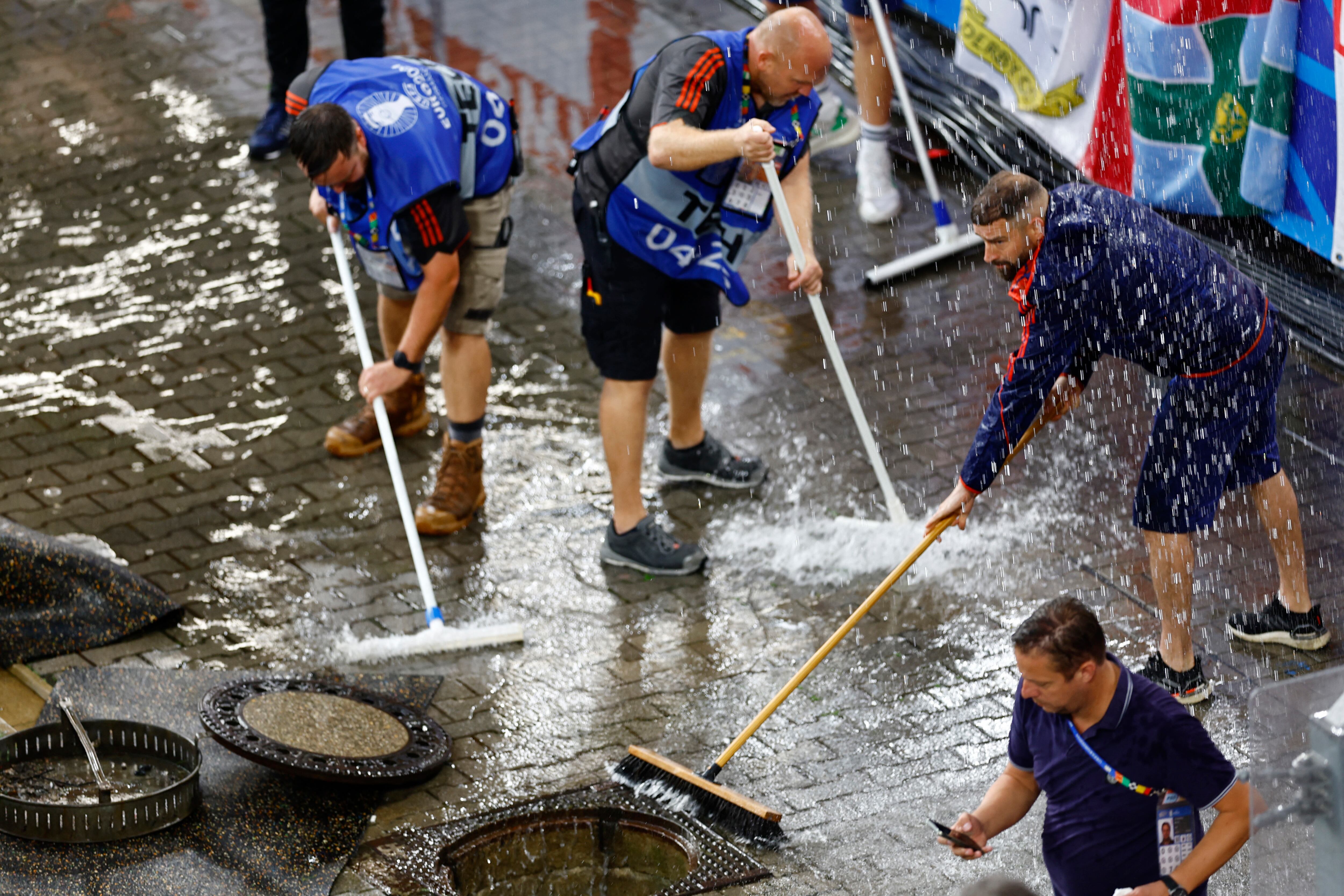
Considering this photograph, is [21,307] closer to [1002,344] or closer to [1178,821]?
[1002,344]

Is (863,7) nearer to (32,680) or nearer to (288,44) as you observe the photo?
(288,44)

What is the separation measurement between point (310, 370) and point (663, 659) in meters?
2.84

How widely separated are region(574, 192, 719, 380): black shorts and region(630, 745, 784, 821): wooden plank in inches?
65.6

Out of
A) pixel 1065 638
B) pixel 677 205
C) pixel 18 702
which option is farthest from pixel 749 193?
pixel 18 702

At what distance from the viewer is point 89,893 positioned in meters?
4.70

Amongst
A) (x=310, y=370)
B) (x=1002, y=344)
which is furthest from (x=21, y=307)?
(x=1002, y=344)

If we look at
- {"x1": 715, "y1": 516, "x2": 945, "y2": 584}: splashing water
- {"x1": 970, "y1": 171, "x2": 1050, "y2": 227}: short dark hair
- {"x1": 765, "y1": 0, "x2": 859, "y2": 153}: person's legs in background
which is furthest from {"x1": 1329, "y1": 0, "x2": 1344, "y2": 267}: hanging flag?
{"x1": 765, "y1": 0, "x2": 859, "y2": 153}: person's legs in background

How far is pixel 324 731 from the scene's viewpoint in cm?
523

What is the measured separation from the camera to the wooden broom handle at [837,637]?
488cm

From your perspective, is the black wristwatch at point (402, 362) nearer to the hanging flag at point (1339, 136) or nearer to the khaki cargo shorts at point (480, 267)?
the khaki cargo shorts at point (480, 267)

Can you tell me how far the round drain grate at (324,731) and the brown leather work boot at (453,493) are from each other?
1.24 m

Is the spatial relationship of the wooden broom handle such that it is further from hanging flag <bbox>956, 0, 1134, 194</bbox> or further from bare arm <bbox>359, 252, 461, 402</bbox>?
→ hanging flag <bbox>956, 0, 1134, 194</bbox>

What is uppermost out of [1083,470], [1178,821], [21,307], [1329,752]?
[1329,752]

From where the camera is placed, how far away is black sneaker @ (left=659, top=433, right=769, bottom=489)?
22.9 feet
